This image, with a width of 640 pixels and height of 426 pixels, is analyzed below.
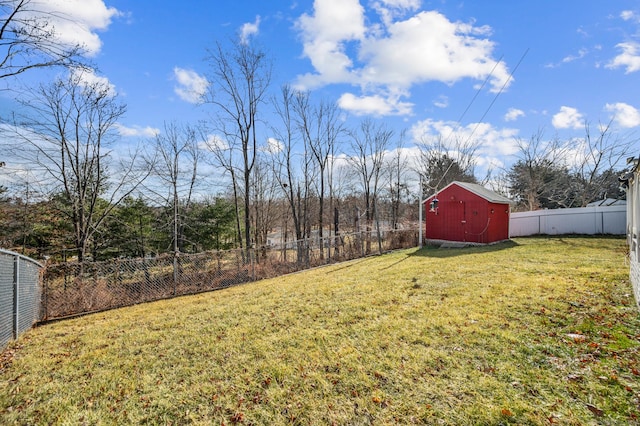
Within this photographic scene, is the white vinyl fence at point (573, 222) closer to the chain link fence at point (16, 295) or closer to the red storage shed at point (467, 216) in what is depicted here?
the red storage shed at point (467, 216)

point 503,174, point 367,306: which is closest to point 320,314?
point 367,306

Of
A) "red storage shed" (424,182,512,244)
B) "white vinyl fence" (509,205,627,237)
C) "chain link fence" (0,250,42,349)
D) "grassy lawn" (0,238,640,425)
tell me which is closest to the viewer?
"grassy lawn" (0,238,640,425)

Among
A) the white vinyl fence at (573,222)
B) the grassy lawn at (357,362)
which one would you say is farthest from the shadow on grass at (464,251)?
the grassy lawn at (357,362)

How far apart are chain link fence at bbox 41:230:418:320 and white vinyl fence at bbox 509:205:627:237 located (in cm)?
1213

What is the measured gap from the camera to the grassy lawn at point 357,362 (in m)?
2.44

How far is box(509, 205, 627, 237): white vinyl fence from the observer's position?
13023mm

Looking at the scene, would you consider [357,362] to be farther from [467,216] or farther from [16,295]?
[467,216]

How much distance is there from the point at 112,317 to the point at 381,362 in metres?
6.09

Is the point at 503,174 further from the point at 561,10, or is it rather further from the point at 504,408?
the point at 504,408

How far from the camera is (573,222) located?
14.0m

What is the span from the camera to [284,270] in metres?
10.9

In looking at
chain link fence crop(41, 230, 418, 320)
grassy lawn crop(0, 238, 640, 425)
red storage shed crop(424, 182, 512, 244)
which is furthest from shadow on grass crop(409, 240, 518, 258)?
grassy lawn crop(0, 238, 640, 425)

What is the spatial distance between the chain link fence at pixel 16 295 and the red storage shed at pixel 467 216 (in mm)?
14015

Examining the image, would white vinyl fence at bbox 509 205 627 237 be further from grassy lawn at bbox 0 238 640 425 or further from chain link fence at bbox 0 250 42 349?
chain link fence at bbox 0 250 42 349
